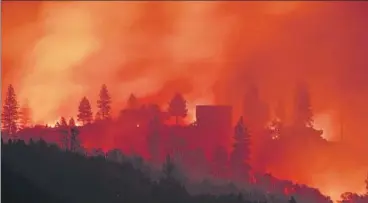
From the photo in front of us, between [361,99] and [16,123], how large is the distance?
1823 centimetres

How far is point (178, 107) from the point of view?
31.4 metres

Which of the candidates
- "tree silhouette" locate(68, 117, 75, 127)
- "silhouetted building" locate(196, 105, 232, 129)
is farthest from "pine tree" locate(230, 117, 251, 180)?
"tree silhouette" locate(68, 117, 75, 127)

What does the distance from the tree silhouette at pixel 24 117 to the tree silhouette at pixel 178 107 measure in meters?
7.56

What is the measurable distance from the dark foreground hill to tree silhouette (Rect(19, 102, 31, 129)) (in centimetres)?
255

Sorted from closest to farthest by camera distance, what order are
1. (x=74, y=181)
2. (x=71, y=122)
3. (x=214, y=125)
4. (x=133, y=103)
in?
(x=74, y=181), (x=214, y=125), (x=71, y=122), (x=133, y=103)

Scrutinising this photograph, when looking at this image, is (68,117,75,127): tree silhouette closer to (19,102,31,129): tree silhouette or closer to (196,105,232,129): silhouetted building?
(19,102,31,129): tree silhouette

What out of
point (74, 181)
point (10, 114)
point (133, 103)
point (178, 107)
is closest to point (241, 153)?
point (178, 107)

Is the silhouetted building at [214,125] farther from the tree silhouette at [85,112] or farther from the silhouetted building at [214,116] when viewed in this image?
the tree silhouette at [85,112]

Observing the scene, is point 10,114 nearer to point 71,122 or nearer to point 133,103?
point 71,122

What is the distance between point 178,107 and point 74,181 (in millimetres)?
7134

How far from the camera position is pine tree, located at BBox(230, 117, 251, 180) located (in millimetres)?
29873

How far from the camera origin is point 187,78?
108ft

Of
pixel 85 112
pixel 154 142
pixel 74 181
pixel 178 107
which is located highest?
pixel 178 107

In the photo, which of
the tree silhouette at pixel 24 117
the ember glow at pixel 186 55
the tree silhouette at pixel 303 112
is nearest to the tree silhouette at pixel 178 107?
the ember glow at pixel 186 55
